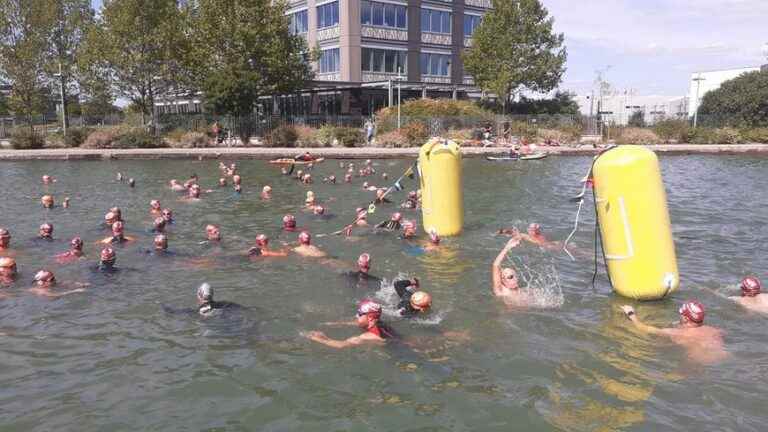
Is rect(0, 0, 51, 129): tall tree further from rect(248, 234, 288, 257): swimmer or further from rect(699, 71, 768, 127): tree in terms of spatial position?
rect(699, 71, 768, 127): tree

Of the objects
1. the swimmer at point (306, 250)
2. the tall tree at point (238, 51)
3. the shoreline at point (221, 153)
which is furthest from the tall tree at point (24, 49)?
the swimmer at point (306, 250)

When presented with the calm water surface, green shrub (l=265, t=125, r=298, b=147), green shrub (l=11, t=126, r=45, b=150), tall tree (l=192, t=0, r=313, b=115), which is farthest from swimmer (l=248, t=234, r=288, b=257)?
green shrub (l=11, t=126, r=45, b=150)

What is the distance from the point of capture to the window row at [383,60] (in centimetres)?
5394

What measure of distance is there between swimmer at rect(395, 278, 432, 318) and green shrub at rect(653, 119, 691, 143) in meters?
39.5

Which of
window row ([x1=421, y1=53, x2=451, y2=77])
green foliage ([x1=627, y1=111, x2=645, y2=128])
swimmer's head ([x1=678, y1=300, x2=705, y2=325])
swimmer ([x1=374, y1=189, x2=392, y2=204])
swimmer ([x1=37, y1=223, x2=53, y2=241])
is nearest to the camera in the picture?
swimmer's head ([x1=678, y1=300, x2=705, y2=325])

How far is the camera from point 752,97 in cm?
4784

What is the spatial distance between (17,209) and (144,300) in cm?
1161

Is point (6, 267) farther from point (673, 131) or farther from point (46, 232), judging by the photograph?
point (673, 131)

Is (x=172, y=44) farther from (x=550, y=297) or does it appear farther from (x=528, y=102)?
(x=550, y=297)

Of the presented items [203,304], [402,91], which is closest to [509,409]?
[203,304]

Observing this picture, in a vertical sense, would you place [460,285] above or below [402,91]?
below

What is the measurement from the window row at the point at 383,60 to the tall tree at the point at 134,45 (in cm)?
1758

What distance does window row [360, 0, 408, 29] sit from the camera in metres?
52.9

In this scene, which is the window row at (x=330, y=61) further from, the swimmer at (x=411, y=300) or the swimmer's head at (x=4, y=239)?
the swimmer at (x=411, y=300)
